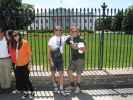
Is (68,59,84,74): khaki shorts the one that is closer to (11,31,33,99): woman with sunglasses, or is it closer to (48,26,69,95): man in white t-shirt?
(48,26,69,95): man in white t-shirt

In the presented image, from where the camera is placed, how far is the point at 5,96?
9922 millimetres

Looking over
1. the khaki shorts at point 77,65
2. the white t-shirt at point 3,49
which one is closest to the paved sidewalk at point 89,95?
the khaki shorts at point 77,65

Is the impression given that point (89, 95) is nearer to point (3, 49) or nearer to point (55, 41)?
point (55, 41)

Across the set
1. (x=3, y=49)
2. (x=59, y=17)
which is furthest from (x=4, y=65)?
(x=59, y=17)

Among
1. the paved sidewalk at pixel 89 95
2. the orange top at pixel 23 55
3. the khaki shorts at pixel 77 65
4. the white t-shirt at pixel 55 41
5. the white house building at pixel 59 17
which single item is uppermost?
the white house building at pixel 59 17

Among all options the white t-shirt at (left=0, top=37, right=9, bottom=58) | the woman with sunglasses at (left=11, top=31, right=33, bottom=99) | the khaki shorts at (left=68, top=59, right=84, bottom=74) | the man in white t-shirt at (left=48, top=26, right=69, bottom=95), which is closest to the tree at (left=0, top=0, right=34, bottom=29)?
the white t-shirt at (left=0, top=37, right=9, bottom=58)

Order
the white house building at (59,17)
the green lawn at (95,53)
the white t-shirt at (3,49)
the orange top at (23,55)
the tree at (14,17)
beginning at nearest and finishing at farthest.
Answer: the orange top at (23,55)
the white t-shirt at (3,49)
the tree at (14,17)
the white house building at (59,17)
the green lawn at (95,53)

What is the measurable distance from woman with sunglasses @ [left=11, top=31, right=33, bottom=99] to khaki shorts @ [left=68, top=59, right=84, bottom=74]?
3.90 feet

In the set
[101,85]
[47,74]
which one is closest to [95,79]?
[101,85]

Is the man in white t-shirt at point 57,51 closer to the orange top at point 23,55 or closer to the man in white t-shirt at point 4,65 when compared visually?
the orange top at point 23,55

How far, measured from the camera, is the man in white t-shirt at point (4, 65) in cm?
973

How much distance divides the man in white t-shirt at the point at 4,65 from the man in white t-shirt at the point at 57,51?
1.04 meters

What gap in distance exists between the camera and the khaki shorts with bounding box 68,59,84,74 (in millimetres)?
10125

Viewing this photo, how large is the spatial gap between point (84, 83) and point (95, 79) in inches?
12.3
